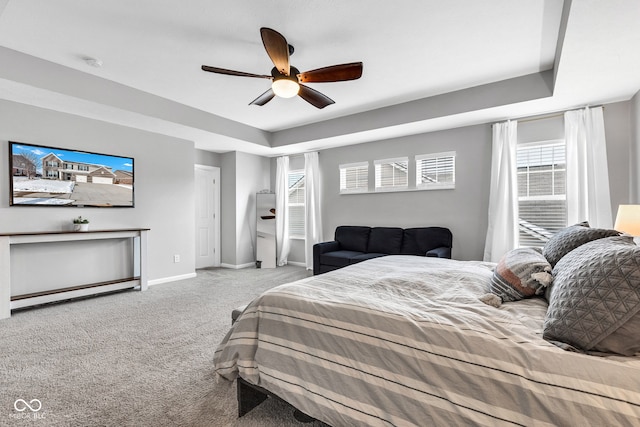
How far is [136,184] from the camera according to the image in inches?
184

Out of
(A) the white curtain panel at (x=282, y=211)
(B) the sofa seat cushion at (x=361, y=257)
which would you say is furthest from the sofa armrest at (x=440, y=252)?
(A) the white curtain panel at (x=282, y=211)

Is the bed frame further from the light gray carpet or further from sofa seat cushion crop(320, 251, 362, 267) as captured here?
sofa seat cushion crop(320, 251, 362, 267)

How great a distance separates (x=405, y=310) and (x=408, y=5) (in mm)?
2275

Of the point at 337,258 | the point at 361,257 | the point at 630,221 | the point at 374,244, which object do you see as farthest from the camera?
the point at 374,244

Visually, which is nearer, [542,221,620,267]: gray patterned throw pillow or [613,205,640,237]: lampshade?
[542,221,620,267]: gray patterned throw pillow

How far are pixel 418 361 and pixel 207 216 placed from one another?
5836mm

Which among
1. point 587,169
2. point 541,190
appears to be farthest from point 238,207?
point 587,169

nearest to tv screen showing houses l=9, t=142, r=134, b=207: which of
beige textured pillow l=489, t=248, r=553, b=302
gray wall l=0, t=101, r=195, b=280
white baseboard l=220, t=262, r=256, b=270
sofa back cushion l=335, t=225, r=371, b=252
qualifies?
gray wall l=0, t=101, r=195, b=280

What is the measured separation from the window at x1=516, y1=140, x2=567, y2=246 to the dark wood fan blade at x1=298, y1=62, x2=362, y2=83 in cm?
296

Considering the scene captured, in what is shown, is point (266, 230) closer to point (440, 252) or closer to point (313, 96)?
point (440, 252)

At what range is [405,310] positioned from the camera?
139cm

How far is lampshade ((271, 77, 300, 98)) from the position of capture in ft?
8.77

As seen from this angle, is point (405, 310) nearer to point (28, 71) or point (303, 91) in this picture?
point (303, 91)

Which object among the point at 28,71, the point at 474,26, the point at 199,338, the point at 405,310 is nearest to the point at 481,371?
the point at 405,310
